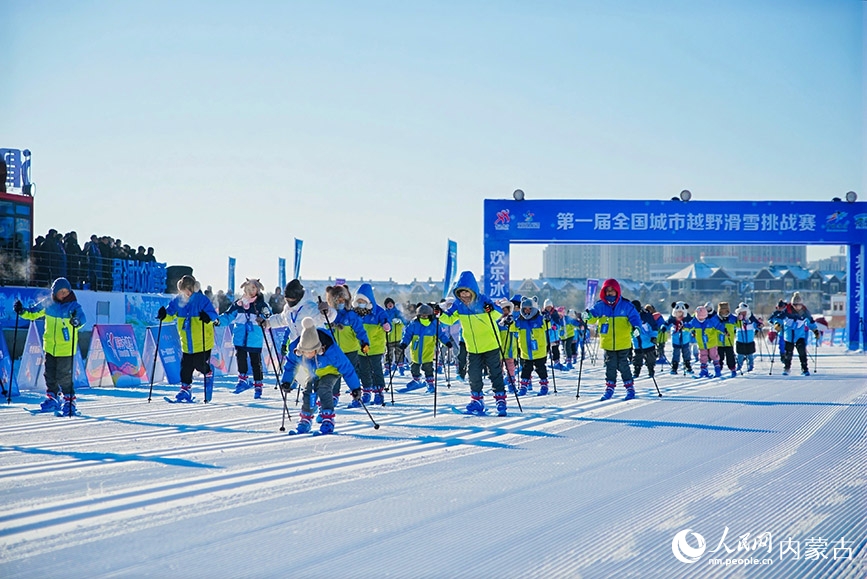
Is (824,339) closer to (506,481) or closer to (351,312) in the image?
(351,312)

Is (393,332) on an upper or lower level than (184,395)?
upper

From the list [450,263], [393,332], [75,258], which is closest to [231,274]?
[450,263]

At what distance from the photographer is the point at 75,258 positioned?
19.2m

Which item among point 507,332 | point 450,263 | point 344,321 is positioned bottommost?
point 507,332

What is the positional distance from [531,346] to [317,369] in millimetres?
6785

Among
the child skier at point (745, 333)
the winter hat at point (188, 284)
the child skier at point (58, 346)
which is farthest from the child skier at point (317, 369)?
the child skier at point (745, 333)

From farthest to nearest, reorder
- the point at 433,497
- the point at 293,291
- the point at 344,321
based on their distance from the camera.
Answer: the point at 344,321
the point at 293,291
the point at 433,497

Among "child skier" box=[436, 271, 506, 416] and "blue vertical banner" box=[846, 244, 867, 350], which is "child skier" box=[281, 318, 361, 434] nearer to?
"child skier" box=[436, 271, 506, 416]

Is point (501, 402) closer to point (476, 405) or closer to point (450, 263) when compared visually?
point (476, 405)

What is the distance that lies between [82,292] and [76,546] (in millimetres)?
14215

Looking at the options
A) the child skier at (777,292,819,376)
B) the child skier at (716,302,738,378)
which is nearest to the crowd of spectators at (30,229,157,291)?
the child skier at (716,302,738,378)

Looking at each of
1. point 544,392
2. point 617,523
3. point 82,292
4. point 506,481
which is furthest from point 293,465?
point 82,292

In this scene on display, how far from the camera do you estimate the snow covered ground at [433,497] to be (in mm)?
4098

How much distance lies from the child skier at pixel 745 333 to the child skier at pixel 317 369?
13482 millimetres
